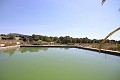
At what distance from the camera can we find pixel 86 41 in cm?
3516

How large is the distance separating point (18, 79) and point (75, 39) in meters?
30.3

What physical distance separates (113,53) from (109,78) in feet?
26.9

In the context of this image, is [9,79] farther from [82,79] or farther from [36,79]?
[82,79]

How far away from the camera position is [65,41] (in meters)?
33.0

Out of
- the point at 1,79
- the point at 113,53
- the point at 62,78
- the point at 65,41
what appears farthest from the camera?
the point at 65,41

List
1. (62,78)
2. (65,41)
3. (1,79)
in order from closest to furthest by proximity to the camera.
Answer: (1,79)
(62,78)
(65,41)

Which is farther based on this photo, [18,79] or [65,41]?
[65,41]

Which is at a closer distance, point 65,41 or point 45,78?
point 45,78

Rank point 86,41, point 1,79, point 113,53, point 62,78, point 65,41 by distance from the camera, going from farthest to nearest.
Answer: point 86,41 < point 65,41 < point 113,53 < point 62,78 < point 1,79

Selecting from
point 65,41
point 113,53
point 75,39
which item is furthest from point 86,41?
point 113,53

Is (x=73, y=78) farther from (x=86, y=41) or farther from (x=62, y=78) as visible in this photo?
(x=86, y=41)

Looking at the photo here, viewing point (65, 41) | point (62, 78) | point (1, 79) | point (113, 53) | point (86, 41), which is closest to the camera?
point (1, 79)

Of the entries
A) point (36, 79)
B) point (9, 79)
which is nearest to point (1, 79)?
point (9, 79)

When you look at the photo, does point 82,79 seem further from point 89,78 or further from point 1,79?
point 1,79
